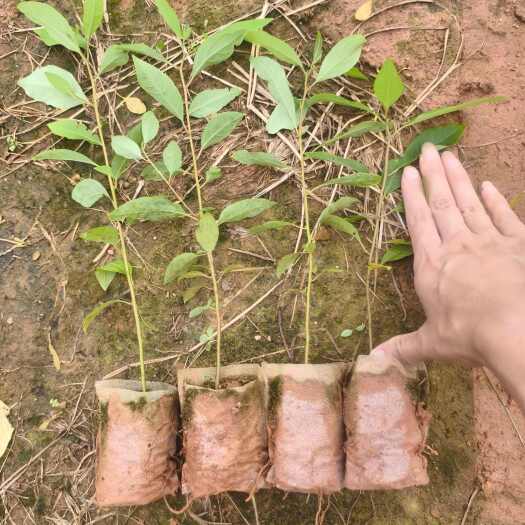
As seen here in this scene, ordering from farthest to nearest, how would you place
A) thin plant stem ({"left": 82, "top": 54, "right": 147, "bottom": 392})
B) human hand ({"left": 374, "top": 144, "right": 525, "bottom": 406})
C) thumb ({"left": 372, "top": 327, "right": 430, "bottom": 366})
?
thin plant stem ({"left": 82, "top": 54, "right": 147, "bottom": 392}) → thumb ({"left": 372, "top": 327, "right": 430, "bottom": 366}) → human hand ({"left": 374, "top": 144, "right": 525, "bottom": 406})

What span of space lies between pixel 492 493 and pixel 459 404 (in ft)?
0.95

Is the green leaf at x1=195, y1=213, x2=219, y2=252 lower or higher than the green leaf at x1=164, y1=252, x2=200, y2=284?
higher

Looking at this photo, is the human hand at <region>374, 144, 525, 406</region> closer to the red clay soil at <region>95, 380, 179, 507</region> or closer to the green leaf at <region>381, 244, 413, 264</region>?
the green leaf at <region>381, 244, 413, 264</region>

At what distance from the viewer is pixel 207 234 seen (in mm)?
1385

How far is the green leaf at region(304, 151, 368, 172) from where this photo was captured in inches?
58.0

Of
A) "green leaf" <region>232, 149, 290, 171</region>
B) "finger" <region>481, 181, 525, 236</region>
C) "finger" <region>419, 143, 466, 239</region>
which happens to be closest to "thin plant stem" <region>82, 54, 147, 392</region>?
"green leaf" <region>232, 149, 290, 171</region>

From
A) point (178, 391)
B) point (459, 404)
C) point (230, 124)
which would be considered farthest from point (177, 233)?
point (459, 404)

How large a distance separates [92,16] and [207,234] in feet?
2.72

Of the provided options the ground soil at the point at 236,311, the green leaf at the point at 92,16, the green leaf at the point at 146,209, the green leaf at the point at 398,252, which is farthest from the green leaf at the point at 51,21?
the green leaf at the point at 398,252

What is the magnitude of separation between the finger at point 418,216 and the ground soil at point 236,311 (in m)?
0.19

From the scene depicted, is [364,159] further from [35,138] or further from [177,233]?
[35,138]

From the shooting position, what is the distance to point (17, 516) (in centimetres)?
171

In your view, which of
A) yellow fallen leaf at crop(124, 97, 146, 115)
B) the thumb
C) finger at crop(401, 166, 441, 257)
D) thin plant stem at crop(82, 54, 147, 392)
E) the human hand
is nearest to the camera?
the human hand

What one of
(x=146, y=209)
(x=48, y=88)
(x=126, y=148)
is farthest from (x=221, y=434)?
(x=48, y=88)
